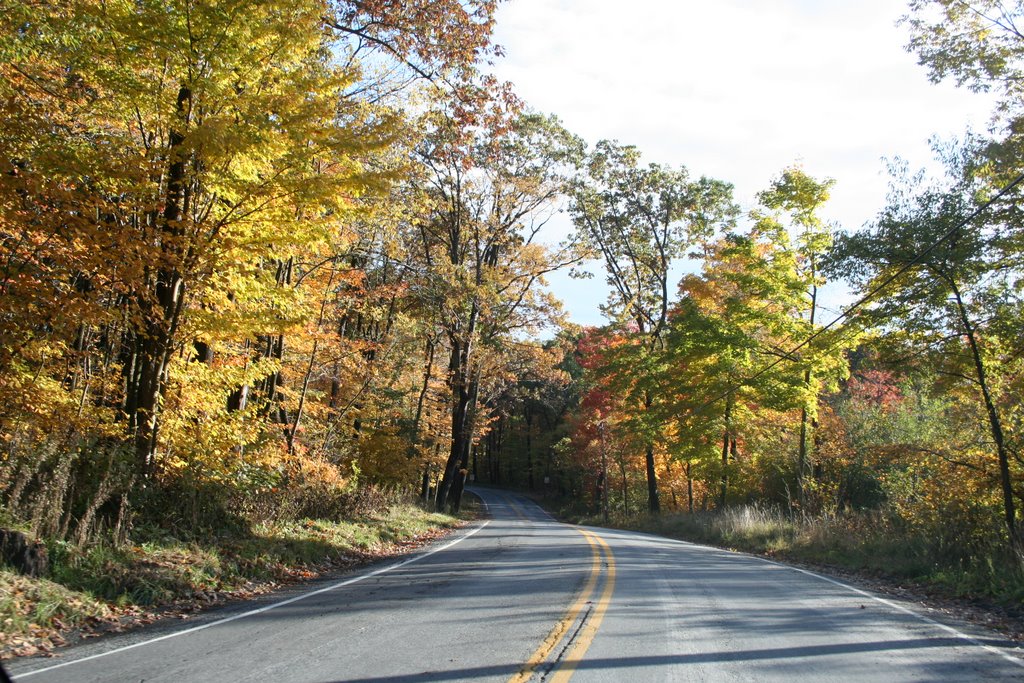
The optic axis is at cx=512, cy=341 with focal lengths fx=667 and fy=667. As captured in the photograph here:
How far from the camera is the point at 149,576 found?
8.52 meters

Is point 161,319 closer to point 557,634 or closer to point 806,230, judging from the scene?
point 557,634

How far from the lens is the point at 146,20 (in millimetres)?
9078

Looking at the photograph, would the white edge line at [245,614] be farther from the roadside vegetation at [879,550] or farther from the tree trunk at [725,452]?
the tree trunk at [725,452]

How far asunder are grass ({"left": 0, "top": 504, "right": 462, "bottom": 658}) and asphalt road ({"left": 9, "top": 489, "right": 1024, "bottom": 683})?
2.63 feet

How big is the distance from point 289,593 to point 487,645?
4361 millimetres

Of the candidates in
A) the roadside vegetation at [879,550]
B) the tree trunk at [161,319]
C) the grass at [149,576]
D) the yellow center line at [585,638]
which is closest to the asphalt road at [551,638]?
the yellow center line at [585,638]

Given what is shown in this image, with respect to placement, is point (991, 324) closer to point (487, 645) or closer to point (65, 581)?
point (487, 645)

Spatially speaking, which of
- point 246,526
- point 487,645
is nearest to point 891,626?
point 487,645

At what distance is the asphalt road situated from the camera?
527cm

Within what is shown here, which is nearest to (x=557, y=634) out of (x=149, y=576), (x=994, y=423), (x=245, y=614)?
(x=245, y=614)

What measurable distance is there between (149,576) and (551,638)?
551 centimetres

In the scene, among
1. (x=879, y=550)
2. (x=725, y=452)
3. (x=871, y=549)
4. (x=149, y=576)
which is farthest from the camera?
(x=725, y=452)

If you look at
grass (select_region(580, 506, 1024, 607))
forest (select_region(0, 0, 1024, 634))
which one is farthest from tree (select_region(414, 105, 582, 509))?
grass (select_region(580, 506, 1024, 607))

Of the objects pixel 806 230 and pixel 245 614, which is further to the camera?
pixel 806 230
